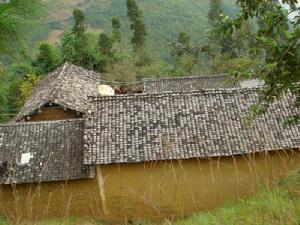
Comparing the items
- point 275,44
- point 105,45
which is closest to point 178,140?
point 275,44

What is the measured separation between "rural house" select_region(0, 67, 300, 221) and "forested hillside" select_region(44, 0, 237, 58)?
4339 centimetres

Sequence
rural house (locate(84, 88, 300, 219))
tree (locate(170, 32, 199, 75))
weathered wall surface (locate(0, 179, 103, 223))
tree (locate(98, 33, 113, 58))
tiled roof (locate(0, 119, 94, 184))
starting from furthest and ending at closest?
tree (locate(170, 32, 199, 75)) → tree (locate(98, 33, 113, 58)) → tiled roof (locate(0, 119, 94, 184)) → weathered wall surface (locate(0, 179, 103, 223)) → rural house (locate(84, 88, 300, 219))

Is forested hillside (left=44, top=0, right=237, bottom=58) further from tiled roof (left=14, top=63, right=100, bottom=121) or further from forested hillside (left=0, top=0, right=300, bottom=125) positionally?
tiled roof (left=14, top=63, right=100, bottom=121)

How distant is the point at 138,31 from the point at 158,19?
31.1m

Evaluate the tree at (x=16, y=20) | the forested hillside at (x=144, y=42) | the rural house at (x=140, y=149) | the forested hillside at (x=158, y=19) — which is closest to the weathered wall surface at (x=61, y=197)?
the rural house at (x=140, y=149)

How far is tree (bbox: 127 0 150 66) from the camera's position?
135 ft

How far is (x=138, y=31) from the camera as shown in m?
41.8

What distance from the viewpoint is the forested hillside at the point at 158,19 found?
6562cm

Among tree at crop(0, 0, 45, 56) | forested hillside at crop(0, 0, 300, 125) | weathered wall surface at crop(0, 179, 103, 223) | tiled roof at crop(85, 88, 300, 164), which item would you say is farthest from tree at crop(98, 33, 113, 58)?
tree at crop(0, 0, 45, 56)

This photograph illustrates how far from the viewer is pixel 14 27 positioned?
515 centimetres

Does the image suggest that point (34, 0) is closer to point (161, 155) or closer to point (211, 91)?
point (161, 155)

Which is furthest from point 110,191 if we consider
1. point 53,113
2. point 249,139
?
point 53,113

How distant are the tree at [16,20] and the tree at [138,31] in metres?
36.1

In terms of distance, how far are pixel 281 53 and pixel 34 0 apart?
279cm
